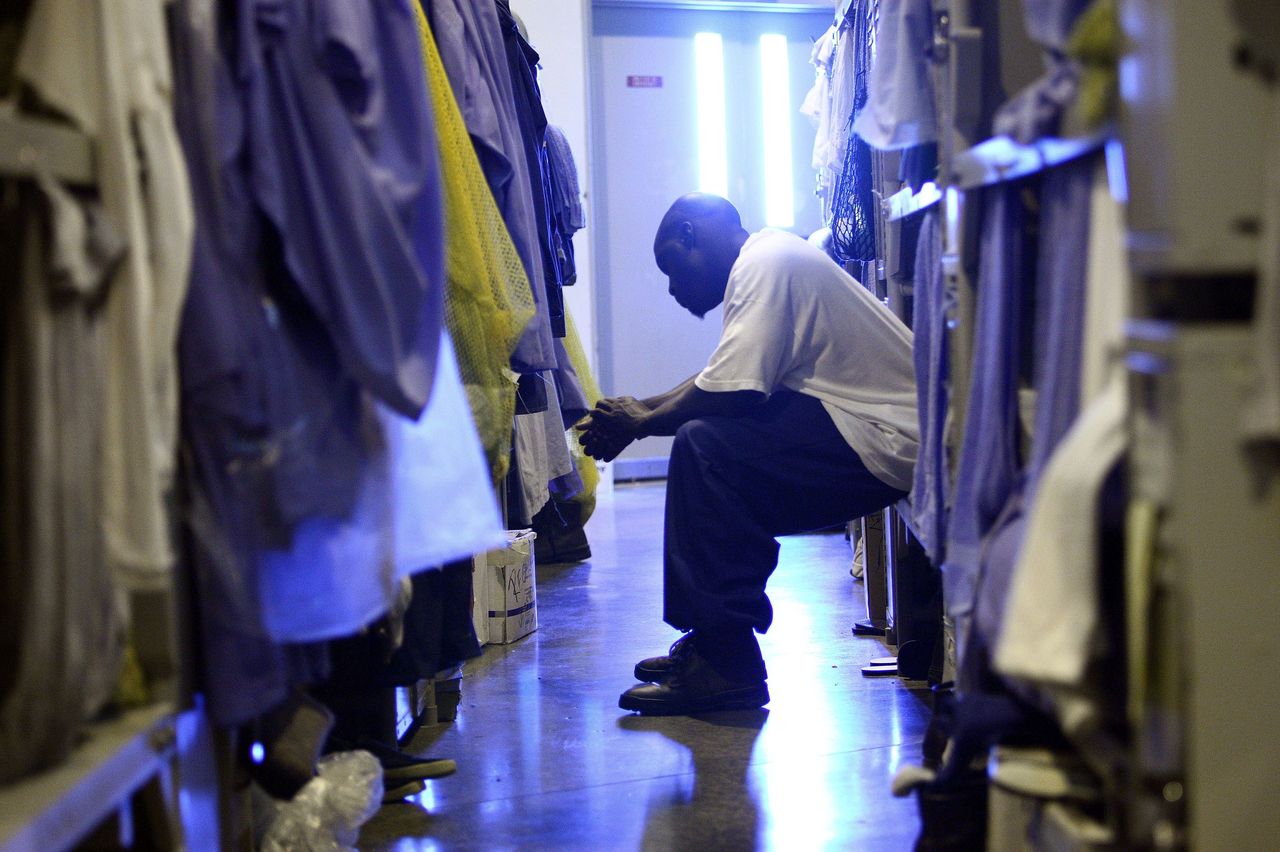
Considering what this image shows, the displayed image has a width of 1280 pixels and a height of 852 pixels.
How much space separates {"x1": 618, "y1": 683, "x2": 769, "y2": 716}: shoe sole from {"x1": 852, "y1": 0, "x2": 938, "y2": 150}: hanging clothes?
144 centimetres

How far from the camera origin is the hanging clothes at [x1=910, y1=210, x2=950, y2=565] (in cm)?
212

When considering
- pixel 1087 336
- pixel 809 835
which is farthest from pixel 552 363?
pixel 1087 336

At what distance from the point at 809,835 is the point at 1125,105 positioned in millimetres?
1499

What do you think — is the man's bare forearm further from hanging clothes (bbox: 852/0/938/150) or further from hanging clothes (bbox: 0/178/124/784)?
hanging clothes (bbox: 0/178/124/784)

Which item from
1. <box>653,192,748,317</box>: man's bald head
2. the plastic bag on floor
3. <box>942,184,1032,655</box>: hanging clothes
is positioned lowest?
the plastic bag on floor

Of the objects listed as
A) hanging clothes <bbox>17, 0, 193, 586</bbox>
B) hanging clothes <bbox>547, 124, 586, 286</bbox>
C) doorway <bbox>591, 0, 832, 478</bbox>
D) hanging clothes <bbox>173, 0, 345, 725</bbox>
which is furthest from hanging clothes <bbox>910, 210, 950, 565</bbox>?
doorway <bbox>591, 0, 832, 478</bbox>

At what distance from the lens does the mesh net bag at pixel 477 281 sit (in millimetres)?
2203

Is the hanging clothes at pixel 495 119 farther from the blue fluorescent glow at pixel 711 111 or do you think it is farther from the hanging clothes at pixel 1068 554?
the blue fluorescent glow at pixel 711 111

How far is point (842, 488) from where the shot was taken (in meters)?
3.05

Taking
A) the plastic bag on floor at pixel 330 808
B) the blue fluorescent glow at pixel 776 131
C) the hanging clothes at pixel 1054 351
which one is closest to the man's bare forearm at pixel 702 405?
the plastic bag on floor at pixel 330 808

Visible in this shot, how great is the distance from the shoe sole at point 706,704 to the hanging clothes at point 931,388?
0.84m

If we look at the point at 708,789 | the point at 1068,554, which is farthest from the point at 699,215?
the point at 1068,554

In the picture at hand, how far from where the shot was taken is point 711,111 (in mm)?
7441

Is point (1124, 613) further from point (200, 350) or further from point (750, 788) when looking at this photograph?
point (750, 788)
